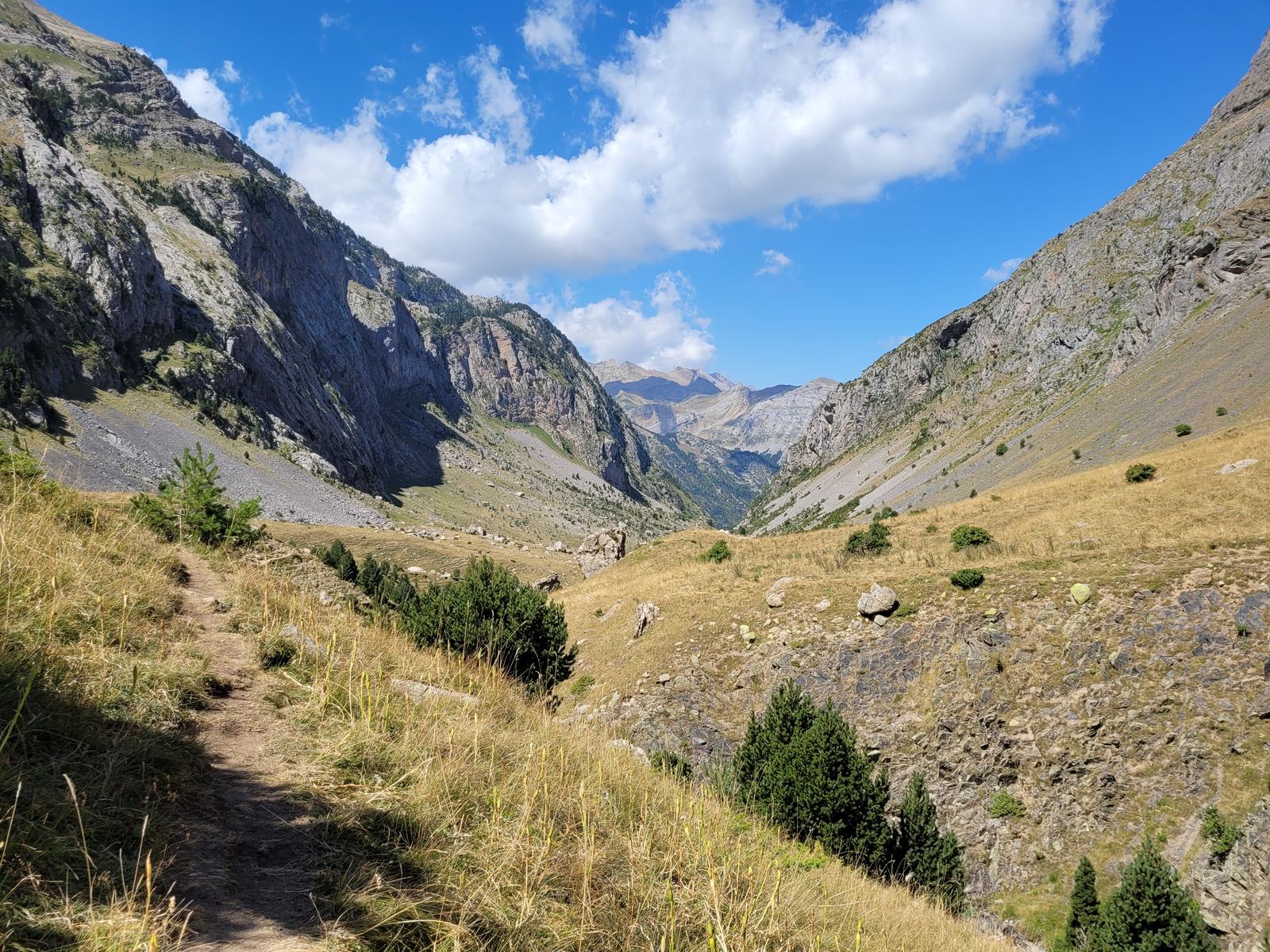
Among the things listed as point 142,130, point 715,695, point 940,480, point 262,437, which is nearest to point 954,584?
point 715,695

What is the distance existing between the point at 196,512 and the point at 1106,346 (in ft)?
478

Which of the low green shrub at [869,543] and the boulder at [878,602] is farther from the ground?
the low green shrub at [869,543]

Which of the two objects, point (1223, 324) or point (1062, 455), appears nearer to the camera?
point (1062, 455)

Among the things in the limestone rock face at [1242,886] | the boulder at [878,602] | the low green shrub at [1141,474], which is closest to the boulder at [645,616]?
the boulder at [878,602]

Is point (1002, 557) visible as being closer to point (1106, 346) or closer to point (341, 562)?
point (341, 562)

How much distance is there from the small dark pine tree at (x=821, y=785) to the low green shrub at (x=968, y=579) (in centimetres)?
969

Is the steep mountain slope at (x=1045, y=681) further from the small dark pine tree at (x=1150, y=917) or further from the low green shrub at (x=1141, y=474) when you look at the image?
the low green shrub at (x=1141, y=474)

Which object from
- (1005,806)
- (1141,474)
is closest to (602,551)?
(1141,474)

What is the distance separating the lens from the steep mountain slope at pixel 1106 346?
65875mm

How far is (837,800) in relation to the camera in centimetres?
1191

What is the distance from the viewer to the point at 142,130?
162 meters

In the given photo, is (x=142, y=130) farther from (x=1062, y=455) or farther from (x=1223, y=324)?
(x=1223, y=324)

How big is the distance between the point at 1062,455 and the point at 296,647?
80.1 metres

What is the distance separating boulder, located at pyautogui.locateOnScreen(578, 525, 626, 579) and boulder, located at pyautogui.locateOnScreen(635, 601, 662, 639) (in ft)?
104
